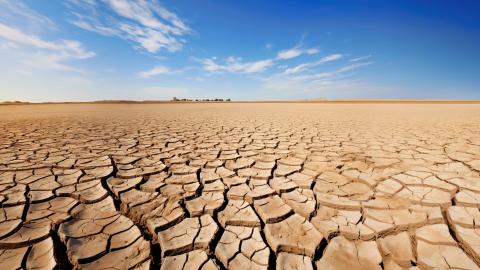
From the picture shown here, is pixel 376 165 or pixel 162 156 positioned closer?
pixel 376 165

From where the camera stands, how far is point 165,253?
1.08 m

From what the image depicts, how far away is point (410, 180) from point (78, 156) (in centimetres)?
340

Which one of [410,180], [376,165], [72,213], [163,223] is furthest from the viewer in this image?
[376,165]

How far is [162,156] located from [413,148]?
131 inches

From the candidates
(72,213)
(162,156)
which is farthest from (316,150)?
(72,213)

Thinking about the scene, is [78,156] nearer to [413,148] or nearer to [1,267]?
[1,267]

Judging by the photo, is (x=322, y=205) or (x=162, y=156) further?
(x=162, y=156)

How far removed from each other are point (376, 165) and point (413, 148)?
1.21 metres

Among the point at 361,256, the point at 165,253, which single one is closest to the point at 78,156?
the point at 165,253

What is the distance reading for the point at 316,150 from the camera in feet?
9.98

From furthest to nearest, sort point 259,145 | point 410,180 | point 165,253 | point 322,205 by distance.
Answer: point 259,145 < point 410,180 < point 322,205 < point 165,253

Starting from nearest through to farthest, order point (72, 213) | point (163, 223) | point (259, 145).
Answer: point (163, 223) < point (72, 213) < point (259, 145)

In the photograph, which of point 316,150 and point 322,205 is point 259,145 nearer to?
point 316,150

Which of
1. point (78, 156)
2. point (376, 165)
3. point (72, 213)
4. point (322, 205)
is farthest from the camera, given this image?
point (78, 156)
